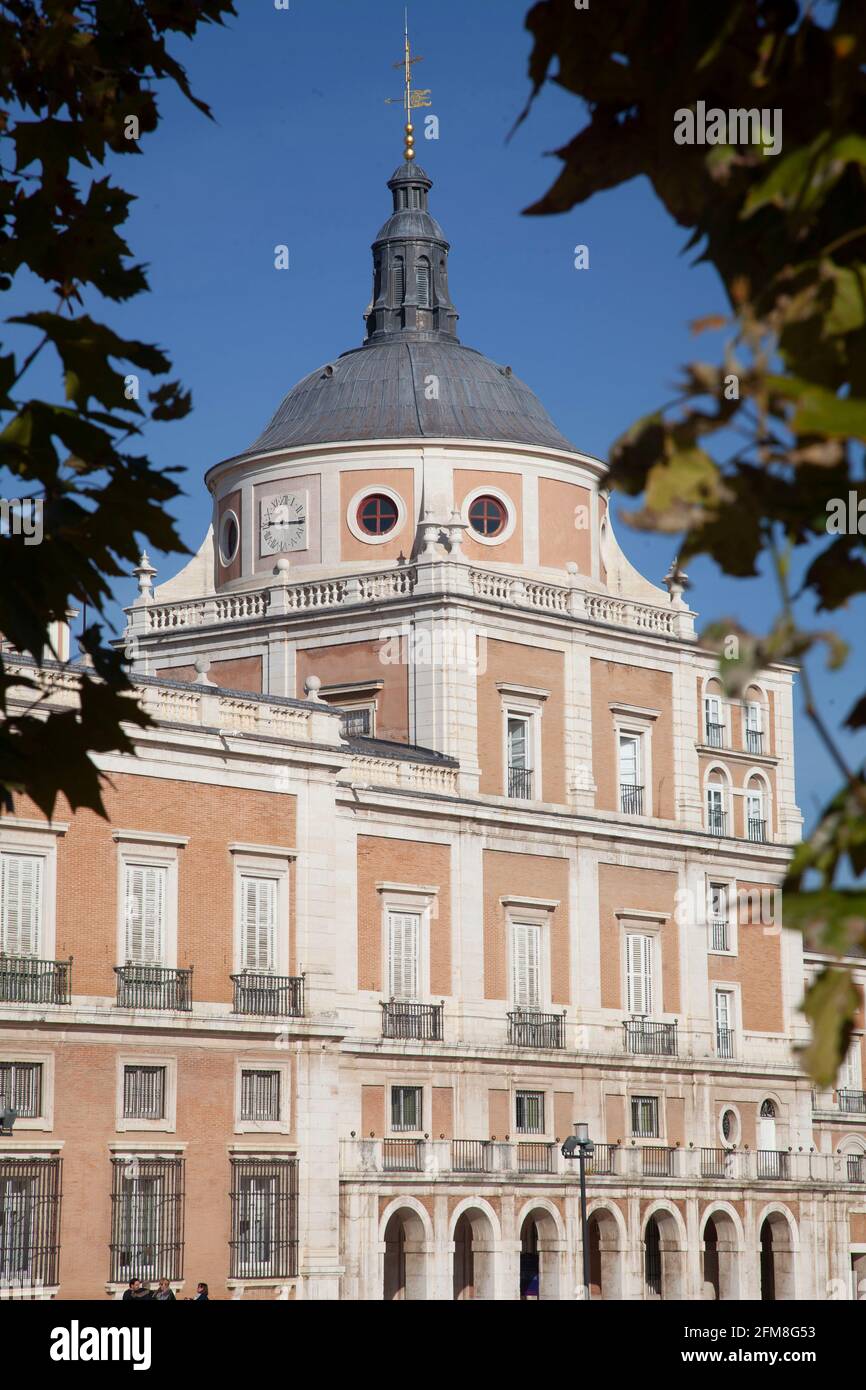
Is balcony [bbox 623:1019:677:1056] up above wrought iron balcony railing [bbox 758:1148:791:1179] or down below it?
above

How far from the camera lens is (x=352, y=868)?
42219 millimetres

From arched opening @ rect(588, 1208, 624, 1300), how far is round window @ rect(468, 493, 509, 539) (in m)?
15.5

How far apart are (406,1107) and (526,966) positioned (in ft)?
14.6

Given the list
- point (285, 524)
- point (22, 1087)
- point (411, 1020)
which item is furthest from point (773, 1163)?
point (22, 1087)

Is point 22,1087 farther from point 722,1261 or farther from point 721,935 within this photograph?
point 721,935

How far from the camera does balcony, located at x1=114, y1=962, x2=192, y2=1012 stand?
36.7 metres

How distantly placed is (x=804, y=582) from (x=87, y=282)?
3840mm

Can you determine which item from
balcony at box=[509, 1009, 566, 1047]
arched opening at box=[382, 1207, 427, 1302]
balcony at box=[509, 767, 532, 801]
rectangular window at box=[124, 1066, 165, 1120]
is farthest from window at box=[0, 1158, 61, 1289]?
balcony at box=[509, 767, 532, 801]

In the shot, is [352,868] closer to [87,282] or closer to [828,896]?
[87,282]

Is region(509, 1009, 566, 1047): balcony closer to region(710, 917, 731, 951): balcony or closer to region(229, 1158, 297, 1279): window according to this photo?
region(710, 917, 731, 951): balcony

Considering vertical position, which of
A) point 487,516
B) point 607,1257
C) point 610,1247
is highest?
point 487,516

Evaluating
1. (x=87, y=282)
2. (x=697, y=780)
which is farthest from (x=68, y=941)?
(x=87, y=282)

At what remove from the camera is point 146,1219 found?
36.1 metres

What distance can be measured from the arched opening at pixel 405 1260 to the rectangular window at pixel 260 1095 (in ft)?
13.7
